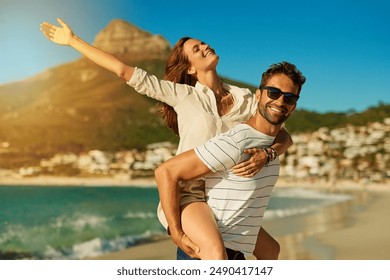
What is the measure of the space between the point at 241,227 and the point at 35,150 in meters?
22.3

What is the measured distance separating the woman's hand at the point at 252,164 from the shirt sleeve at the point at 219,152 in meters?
0.02

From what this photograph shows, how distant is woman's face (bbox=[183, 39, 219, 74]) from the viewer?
150 cm

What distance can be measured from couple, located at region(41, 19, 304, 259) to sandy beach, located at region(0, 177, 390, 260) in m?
5.26

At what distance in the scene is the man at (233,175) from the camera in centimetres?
128

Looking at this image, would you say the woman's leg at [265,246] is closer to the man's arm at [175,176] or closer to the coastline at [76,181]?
the man's arm at [175,176]

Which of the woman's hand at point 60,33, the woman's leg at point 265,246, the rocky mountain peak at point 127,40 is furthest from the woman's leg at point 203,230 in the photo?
the rocky mountain peak at point 127,40

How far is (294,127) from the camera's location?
19375mm

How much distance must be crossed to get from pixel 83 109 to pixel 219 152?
938 inches

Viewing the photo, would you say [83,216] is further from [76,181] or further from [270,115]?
[270,115]

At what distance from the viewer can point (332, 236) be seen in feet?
27.0

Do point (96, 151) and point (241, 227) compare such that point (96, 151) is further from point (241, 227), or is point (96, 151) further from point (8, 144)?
point (241, 227)

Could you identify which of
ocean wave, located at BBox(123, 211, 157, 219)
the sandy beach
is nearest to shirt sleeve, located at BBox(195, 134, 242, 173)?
the sandy beach
